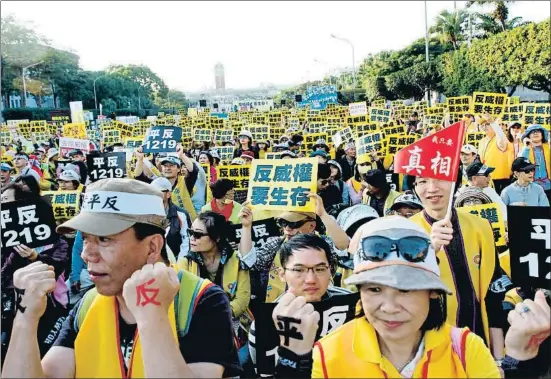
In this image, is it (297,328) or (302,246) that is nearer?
(297,328)

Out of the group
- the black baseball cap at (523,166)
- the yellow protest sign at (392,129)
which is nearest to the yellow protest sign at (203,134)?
the yellow protest sign at (392,129)

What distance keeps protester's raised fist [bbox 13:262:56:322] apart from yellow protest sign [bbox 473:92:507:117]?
29.5ft

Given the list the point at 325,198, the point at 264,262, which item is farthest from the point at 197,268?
the point at 325,198

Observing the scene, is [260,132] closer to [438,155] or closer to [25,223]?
[25,223]

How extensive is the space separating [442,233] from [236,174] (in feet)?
15.5

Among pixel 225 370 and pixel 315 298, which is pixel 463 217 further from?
pixel 225 370

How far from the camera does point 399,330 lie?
6.53 feet

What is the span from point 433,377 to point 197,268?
7.90 feet

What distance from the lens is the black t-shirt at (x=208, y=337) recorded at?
6.95ft

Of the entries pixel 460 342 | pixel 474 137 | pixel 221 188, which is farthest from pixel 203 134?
pixel 460 342

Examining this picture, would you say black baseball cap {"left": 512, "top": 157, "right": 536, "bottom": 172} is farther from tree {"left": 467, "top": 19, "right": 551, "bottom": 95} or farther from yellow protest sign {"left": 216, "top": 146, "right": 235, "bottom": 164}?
tree {"left": 467, "top": 19, "right": 551, "bottom": 95}

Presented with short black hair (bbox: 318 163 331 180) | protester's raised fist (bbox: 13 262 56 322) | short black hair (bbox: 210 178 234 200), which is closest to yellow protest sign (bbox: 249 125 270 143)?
short black hair (bbox: 318 163 331 180)

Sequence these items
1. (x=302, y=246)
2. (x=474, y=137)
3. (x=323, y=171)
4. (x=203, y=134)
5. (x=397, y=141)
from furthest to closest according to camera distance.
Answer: (x=203, y=134) < (x=397, y=141) < (x=474, y=137) < (x=323, y=171) < (x=302, y=246)

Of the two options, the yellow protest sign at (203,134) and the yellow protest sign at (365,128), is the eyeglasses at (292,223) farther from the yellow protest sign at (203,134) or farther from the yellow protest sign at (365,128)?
the yellow protest sign at (203,134)
